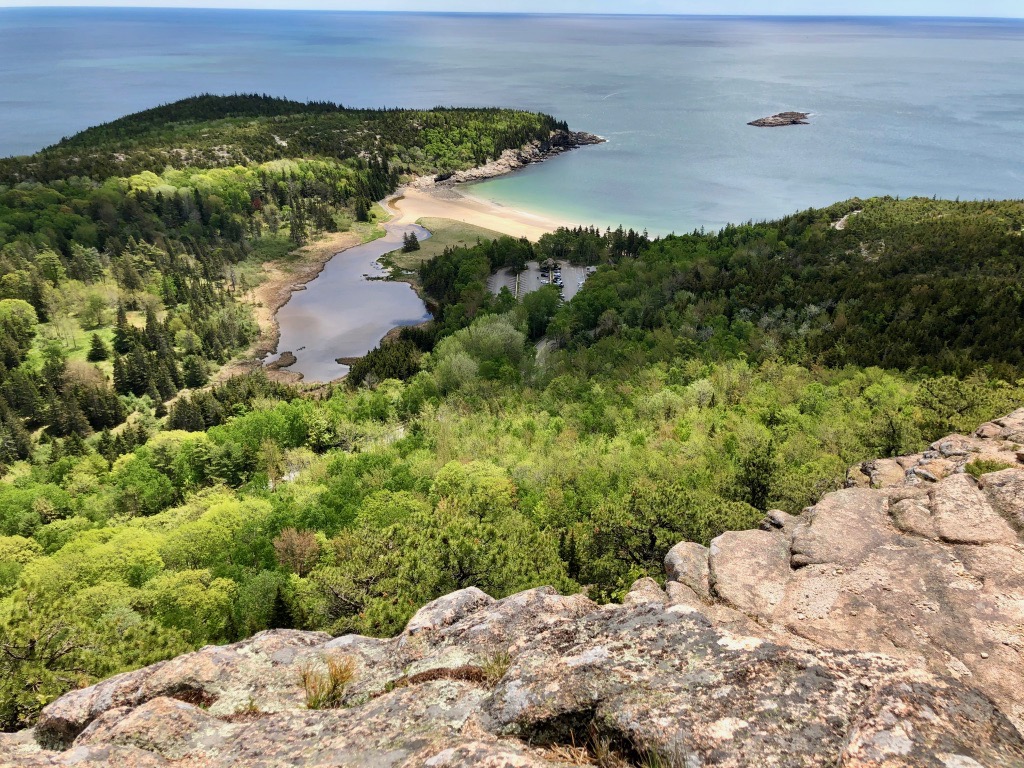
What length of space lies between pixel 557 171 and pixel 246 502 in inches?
5692

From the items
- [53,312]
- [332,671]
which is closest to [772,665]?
[332,671]

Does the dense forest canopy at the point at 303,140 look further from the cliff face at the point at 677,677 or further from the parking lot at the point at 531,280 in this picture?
the cliff face at the point at 677,677

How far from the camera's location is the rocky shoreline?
A: 543ft

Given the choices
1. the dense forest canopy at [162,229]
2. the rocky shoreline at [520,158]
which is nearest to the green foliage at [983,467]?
the dense forest canopy at [162,229]

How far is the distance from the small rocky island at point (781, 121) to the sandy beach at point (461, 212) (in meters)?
104

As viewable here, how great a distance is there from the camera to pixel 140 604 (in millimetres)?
26797

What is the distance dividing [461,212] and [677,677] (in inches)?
5449

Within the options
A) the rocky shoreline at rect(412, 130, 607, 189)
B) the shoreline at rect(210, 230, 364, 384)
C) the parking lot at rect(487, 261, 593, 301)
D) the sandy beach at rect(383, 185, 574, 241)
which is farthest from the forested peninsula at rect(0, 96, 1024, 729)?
the rocky shoreline at rect(412, 130, 607, 189)

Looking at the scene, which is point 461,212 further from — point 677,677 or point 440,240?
point 677,677

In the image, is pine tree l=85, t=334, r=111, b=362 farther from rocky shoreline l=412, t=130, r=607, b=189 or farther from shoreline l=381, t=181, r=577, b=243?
rocky shoreline l=412, t=130, r=607, b=189

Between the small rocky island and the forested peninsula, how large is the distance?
11899 centimetres

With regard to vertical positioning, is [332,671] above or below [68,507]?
above

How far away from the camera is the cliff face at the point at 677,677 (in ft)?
28.7

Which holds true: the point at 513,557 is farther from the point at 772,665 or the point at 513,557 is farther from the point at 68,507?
the point at 68,507
